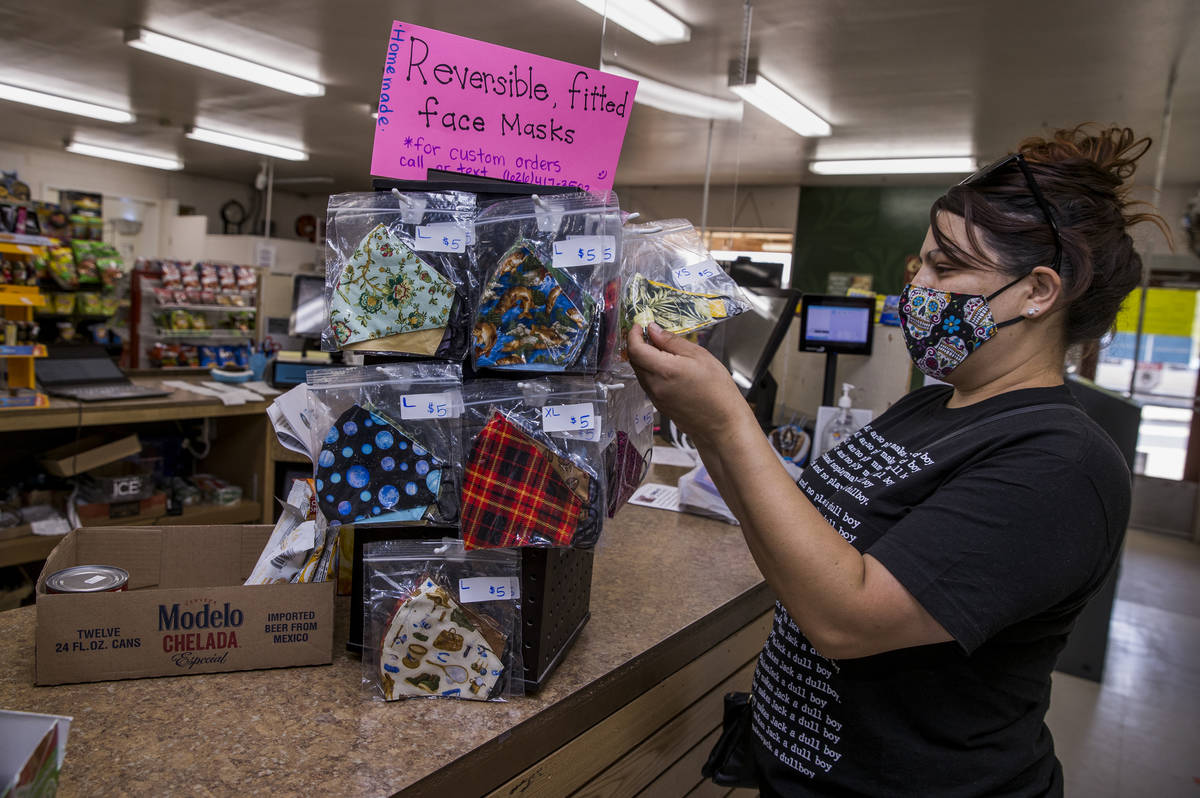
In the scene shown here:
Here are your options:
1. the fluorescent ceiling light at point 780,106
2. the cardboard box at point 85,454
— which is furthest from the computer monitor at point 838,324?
the fluorescent ceiling light at point 780,106

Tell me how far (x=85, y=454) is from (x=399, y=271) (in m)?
2.91

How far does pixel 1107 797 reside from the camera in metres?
2.81

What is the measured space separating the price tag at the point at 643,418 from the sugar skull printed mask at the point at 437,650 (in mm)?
386

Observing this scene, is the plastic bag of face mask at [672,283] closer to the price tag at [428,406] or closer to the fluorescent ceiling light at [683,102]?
the price tag at [428,406]

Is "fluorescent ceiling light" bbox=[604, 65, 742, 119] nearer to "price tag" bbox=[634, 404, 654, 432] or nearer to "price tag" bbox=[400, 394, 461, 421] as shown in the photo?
"price tag" bbox=[634, 404, 654, 432]

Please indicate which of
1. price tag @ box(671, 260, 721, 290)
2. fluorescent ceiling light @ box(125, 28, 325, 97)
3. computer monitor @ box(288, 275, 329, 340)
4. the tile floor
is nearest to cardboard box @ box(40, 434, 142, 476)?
computer monitor @ box(288, 275, 329, 340)

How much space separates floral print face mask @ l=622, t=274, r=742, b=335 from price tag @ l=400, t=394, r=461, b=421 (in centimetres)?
26

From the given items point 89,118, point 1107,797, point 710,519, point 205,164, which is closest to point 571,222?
point 710,519

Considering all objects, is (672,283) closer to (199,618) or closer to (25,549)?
(199,618)

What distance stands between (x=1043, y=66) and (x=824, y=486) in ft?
17.8

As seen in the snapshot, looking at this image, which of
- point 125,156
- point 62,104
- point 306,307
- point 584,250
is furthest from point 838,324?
point 125,156

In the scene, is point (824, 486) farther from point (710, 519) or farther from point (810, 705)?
A: point (710, 519)

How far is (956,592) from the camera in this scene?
0.81 m

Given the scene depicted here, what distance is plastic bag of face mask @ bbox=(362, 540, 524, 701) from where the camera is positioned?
96 cm
